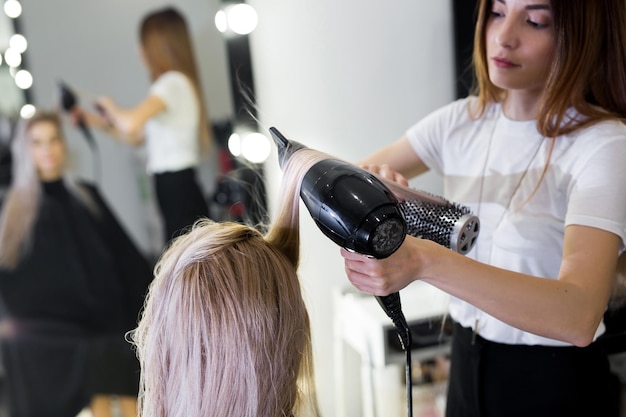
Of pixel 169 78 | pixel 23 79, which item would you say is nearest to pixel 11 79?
pixel 23 79

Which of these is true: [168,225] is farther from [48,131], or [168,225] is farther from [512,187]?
[512,187]

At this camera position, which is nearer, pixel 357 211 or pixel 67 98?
pixel 357 211

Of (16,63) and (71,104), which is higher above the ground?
(16,63)

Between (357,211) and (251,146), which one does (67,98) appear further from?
(357,211)

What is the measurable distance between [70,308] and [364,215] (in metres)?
1.49

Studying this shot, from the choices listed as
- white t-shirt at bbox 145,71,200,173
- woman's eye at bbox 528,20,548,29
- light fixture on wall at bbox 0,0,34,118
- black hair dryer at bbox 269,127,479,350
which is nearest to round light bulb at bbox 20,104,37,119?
light fixture on wall at bbox 0,0,34,118

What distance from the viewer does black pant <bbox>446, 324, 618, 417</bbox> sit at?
876 millimetres

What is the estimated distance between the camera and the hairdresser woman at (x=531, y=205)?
65 cm

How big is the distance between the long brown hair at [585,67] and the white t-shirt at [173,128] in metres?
1.08

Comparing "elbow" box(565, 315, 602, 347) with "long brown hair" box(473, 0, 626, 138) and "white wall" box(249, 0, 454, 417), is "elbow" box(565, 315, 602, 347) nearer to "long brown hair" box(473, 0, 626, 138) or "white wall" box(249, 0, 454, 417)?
"long brown hair" box(473, 0, 626, 138)

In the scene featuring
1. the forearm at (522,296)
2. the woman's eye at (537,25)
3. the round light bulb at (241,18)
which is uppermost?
the round light bulb at (241,18)

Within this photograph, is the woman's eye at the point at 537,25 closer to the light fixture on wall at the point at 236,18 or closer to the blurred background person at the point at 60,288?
the light fixture on wall at the point at 236,18

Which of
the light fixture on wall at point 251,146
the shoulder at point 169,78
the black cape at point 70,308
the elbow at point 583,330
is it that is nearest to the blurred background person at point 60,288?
the black cape at point 70,308

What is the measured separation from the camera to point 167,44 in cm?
160
